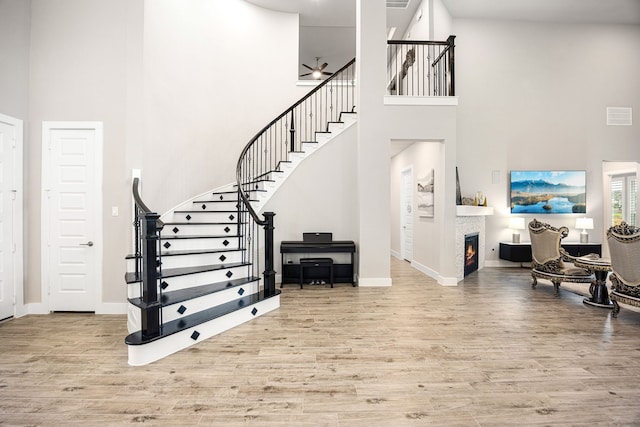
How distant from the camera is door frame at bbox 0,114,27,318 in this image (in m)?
4.13

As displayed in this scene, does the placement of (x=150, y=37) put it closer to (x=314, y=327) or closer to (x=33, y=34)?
(x=33, y=34)

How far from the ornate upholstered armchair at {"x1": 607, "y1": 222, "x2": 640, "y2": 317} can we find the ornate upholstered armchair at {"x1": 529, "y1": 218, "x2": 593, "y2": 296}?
0.93 m

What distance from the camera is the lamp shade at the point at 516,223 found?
731 cm

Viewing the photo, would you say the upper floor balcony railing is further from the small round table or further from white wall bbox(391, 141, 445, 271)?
the small round table

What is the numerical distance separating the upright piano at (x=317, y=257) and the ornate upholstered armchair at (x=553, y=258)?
3.08m

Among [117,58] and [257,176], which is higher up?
[117,58]

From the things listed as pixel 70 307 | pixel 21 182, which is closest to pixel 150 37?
pixel 21 182

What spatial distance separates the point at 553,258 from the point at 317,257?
3931 mm

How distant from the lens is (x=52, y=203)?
14.2ft

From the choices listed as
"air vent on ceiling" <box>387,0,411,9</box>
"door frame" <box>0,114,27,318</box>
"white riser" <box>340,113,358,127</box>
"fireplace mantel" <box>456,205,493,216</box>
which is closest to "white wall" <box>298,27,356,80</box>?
"air vent on ceiling" <box>387,0,411,9</box>

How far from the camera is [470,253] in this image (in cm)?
674

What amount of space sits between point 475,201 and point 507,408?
18.4 feet

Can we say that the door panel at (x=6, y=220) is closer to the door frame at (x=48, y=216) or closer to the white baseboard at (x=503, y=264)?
the door frame at (x=48, y=216)

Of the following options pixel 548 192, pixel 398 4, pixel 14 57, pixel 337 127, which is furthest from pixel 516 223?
pixel 14 57
